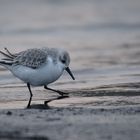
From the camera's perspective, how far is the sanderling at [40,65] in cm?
1048

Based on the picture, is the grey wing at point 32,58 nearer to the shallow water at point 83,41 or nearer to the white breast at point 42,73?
the white breast at point 42,73

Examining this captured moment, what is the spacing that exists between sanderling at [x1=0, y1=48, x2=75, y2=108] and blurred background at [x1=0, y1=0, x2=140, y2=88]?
1475mm

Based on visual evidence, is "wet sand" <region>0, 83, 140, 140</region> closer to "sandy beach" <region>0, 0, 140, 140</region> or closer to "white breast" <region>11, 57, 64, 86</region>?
"sandy beach" <region>0, 0, 140, 140</region>

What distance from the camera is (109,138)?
293 inches

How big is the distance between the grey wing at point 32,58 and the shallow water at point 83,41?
0.62m

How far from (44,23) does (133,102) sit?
39.6 feet

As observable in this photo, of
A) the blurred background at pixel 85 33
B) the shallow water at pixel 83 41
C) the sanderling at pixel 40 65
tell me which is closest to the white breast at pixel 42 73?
the sanderling at pixel 40 65

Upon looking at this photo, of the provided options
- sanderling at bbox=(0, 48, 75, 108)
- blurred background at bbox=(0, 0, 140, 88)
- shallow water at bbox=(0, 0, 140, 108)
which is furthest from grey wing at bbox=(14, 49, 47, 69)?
blurred background at bbox=(0, 0, 140, 88)

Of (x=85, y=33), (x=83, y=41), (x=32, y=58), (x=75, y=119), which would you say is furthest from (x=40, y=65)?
(x=85, y=33)

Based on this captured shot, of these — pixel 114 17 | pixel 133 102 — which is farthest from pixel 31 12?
pixel 133 102

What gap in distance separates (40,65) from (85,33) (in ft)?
31.3

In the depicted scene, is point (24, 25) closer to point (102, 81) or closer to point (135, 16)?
point (135, 16)

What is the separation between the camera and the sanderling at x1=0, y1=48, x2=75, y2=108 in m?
10.5

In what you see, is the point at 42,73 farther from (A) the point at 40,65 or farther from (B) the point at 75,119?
(B) the point at 75,119
